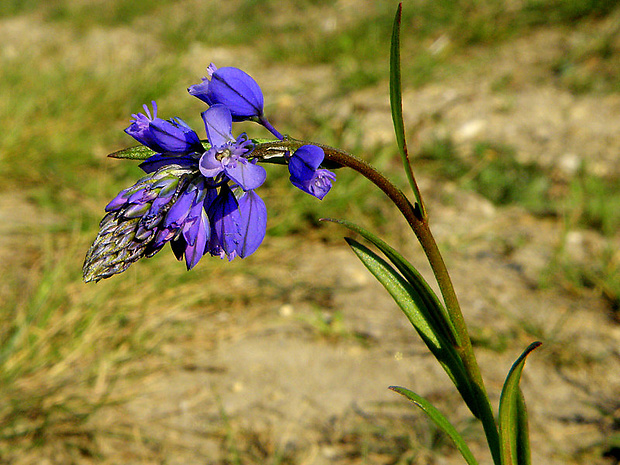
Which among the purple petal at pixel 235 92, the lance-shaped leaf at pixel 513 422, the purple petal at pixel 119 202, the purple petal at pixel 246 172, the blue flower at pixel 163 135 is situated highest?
the purple petal at pixel 235 92

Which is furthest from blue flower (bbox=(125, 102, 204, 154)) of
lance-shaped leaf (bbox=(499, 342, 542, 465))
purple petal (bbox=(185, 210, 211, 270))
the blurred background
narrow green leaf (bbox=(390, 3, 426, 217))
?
the blurred background

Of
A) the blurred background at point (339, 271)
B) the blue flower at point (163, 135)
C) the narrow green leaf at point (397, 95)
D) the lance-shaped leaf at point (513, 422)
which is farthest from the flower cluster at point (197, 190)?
the blurred background at point (339, 271)

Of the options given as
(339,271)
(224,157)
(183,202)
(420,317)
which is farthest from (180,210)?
(339,271)

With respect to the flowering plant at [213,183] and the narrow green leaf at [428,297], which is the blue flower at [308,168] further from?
the narrow green leaf at [428,297]

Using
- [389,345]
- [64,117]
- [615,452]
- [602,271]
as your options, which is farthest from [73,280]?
[602,271]

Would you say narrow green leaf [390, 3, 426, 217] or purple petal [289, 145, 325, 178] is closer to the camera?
purple petal [289, 145, 325, 178]

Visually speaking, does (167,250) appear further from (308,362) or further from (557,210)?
(557,210)

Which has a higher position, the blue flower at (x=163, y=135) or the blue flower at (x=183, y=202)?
the blue flower at (x=163, y=135)

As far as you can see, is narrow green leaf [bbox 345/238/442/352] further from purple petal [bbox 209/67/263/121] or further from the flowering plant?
purple petal [bbox 209/67/263/121]
